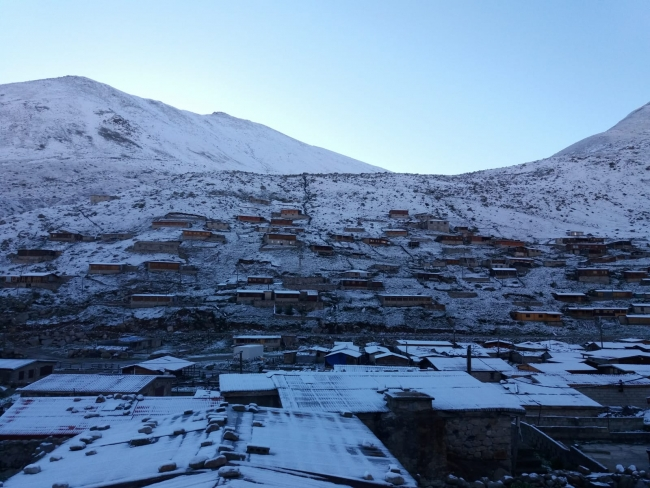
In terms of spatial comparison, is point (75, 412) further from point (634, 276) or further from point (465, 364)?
point (634, 276)

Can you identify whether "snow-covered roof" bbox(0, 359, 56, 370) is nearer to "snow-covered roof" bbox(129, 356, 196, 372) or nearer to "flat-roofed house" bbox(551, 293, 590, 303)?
"snow-covered roof" bbox(129, 356, 196, 372)

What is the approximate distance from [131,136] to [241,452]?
129960 millimetres

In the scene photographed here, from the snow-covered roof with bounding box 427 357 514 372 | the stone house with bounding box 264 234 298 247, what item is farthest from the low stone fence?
the stone house with bounding box 264 234 298 247

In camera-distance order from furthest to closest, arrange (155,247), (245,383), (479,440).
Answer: (155,247)
(245,383)
(479,440)

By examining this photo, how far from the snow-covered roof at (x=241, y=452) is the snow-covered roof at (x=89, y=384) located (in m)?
5.76

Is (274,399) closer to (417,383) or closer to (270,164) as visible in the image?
(417,383)

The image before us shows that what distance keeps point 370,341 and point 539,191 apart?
64.8 meters

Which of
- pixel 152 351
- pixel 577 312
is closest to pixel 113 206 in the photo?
pixel 152 351

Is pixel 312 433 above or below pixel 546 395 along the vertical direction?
above

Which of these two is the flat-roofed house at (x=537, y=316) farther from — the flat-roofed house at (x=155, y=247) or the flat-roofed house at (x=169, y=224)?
the flat-roofed house at (x=169, y=224)

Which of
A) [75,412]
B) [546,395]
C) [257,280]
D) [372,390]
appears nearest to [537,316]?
[257,280]

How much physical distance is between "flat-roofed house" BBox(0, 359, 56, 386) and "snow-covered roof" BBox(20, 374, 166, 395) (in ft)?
22.1

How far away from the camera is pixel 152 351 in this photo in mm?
31328

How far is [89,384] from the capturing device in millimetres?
15469
